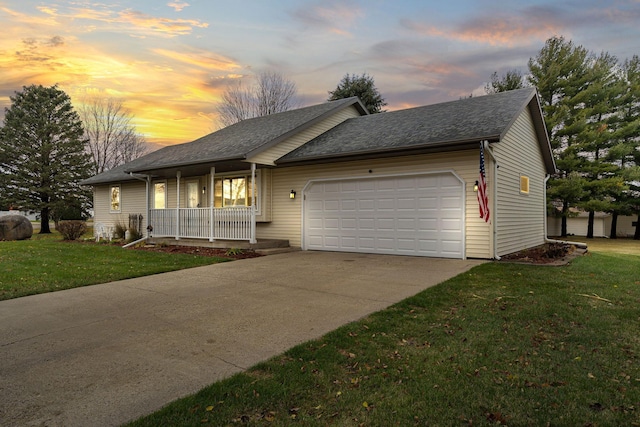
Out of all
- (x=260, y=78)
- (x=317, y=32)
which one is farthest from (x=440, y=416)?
(x=260, y=78)

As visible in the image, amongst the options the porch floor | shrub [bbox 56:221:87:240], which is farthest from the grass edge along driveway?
shrub [bbox 56:221:87:240]

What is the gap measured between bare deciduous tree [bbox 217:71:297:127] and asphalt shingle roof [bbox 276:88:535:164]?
16847mm

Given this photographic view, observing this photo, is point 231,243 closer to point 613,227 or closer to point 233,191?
point 233,191

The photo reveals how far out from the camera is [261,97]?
1176 inches

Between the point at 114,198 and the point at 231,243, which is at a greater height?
the point at 114,198

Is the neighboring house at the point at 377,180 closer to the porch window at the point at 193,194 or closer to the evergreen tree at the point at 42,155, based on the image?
the porch window at the point at 193,194

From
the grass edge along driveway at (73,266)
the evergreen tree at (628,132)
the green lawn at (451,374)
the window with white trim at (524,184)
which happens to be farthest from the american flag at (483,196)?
the evergreen tree at (628,132)

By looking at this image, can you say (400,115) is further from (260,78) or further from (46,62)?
(260,78)

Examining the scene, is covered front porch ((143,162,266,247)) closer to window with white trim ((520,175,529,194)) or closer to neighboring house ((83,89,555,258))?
neighboring house ((83,89,555,258))

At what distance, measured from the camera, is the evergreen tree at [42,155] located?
24281 millimetres

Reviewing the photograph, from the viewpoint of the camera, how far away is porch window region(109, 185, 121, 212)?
18.8 m

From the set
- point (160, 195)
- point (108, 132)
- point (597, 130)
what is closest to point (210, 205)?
point (160, 195)

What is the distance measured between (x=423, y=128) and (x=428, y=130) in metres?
0.36

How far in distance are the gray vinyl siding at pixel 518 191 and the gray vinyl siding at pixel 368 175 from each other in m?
0.60
